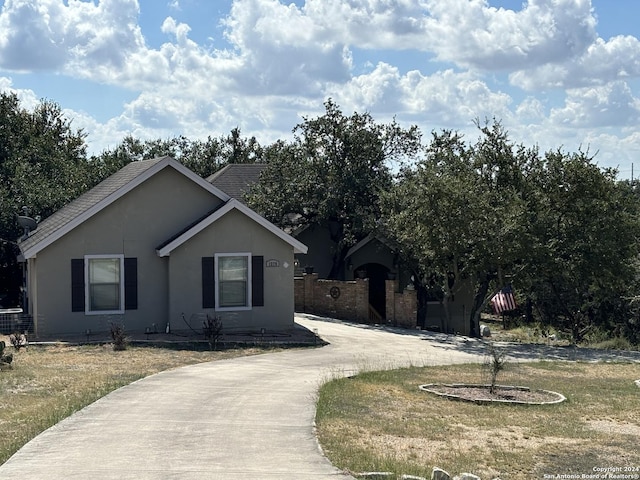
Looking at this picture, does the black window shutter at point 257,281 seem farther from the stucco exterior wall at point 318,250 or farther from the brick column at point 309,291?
the stucco exterior wall at point 318,250

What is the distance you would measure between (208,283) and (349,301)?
8.07 m

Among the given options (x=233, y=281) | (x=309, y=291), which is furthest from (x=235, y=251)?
Result: (x=309, y=291)

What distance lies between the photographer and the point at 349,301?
97.3 ft

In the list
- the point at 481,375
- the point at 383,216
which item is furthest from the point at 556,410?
the point at 383,216

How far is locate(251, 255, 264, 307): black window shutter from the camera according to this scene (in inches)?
913

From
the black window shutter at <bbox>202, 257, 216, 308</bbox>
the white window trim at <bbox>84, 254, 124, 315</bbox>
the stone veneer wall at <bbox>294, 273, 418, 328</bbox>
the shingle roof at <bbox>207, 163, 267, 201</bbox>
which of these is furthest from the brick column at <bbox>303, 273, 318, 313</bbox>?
the white window trim at <bbox>84, 254, 124, 315</bbox>

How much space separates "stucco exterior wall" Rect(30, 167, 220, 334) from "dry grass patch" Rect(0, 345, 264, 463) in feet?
5.40

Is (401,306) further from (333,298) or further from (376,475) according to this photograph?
(376,475)

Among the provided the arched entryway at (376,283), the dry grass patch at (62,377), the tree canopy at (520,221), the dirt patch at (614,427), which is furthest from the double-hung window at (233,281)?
the dirt patch at (614,427)

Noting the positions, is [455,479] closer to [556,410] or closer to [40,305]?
[556,410]

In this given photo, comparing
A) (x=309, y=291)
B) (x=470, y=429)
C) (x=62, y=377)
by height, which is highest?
(x=309, y=291)

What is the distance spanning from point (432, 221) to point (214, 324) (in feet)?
27.4

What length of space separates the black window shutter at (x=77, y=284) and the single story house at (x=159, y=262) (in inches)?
1.0

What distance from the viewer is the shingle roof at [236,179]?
3831 centimetres
